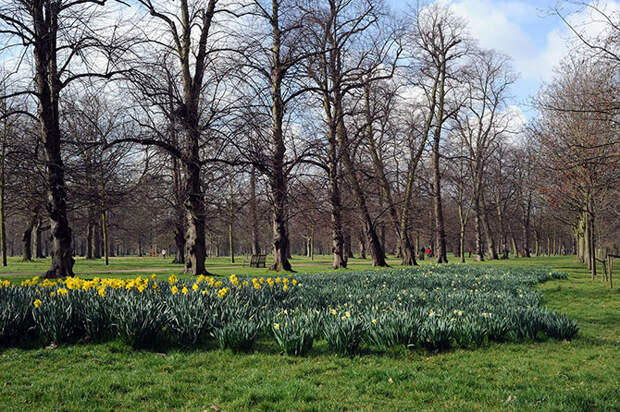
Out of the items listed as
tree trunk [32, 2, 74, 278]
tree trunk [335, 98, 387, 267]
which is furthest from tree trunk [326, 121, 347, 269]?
tree trunk [32, 2, 74, 278]

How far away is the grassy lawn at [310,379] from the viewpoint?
388 centimetres

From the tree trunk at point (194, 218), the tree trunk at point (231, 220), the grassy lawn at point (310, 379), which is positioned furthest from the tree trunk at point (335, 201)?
the grassy lawn at point (310, 379)

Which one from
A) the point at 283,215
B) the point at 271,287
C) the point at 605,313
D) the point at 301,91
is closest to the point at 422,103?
the point at 301,91

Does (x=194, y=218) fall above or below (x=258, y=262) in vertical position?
above

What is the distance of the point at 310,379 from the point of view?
14.8 ft

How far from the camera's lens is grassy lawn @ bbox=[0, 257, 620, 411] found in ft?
12.7

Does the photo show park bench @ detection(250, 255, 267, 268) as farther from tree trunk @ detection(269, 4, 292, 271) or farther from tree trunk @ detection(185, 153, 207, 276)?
tree trunk @ detection(185, 153, 207, 276)

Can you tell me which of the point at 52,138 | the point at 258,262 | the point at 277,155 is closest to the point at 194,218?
the point at 277,155

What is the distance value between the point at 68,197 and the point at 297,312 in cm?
1009

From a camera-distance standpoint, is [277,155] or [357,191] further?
[357,191]

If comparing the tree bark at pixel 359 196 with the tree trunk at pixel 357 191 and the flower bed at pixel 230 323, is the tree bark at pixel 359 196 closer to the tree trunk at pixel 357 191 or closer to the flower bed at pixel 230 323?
the tree trunk at pixel 357 191

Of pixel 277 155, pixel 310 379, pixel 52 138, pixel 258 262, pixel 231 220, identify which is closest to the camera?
pixel 310 379

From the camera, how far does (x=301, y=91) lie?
18.3 meters

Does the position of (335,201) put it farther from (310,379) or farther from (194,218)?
(310,379)
